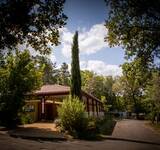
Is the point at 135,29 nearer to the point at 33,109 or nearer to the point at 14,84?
the point at 14,84

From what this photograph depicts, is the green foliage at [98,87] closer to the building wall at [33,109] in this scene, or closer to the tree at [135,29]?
the building wall at [33,109]

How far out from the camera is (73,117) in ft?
81.5

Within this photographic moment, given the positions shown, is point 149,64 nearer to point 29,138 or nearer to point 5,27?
point 29,138

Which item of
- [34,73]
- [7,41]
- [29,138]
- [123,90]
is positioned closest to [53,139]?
[29,138]

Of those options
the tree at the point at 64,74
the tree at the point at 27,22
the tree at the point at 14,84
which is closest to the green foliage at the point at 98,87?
the tree at the point at 64,74

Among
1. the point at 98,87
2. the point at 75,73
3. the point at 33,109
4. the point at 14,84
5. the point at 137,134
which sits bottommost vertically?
the point at 137,134

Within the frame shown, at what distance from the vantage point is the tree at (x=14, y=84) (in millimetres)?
25984

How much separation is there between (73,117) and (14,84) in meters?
6.25

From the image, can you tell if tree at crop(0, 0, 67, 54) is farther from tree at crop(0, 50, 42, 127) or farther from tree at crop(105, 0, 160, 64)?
tree at crop(0, 50, 42, 127)

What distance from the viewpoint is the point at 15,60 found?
27.2m

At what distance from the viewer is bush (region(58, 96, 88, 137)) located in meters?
A: 24.5

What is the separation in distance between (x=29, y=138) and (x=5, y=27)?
1197 cm

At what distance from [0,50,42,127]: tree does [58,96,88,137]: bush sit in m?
4.04

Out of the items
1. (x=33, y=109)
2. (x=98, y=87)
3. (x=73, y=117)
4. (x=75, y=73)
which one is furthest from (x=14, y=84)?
(x=98, y=87)
